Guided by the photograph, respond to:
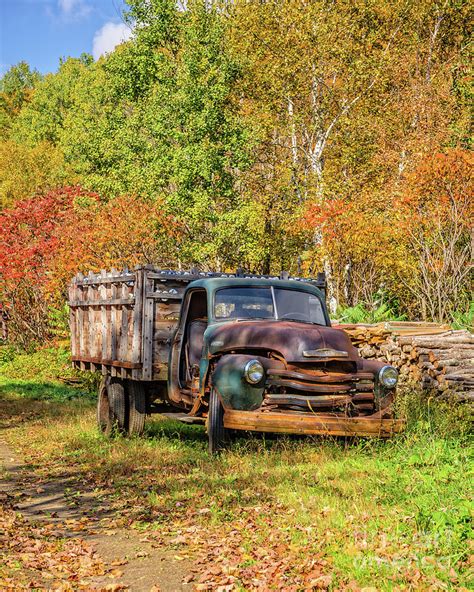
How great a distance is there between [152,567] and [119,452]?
4485mm

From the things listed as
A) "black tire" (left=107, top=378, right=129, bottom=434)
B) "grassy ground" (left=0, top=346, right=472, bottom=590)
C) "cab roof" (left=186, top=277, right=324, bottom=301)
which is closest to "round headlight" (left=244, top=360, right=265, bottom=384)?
"grassy ground" (left=0, top=346, right=472, bottom=590)

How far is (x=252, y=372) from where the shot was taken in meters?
8.39

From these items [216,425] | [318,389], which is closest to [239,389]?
[216,425]

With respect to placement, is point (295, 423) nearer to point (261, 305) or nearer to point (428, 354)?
point (261, 305)

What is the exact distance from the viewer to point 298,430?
8164 millimetres

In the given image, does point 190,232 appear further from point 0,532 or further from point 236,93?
point 0,532

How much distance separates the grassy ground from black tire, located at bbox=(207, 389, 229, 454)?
0.58 ft

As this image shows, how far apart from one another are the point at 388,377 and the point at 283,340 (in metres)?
1.29

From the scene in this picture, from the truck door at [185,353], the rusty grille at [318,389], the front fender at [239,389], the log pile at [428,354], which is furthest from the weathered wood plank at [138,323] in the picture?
the log pile at [428,354]

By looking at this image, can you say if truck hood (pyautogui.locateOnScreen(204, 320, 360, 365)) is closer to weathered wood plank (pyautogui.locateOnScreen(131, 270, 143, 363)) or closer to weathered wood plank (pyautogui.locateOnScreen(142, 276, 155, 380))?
weathered wood plank (pyautogui.locateOnScreen(142, 276, 155, 380))

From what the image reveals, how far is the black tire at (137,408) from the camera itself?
11273mm

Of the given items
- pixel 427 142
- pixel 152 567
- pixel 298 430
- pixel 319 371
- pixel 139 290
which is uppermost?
pixel 427 142

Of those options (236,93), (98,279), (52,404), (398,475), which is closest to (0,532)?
(398,475)

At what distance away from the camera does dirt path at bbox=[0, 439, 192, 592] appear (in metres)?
5.52
